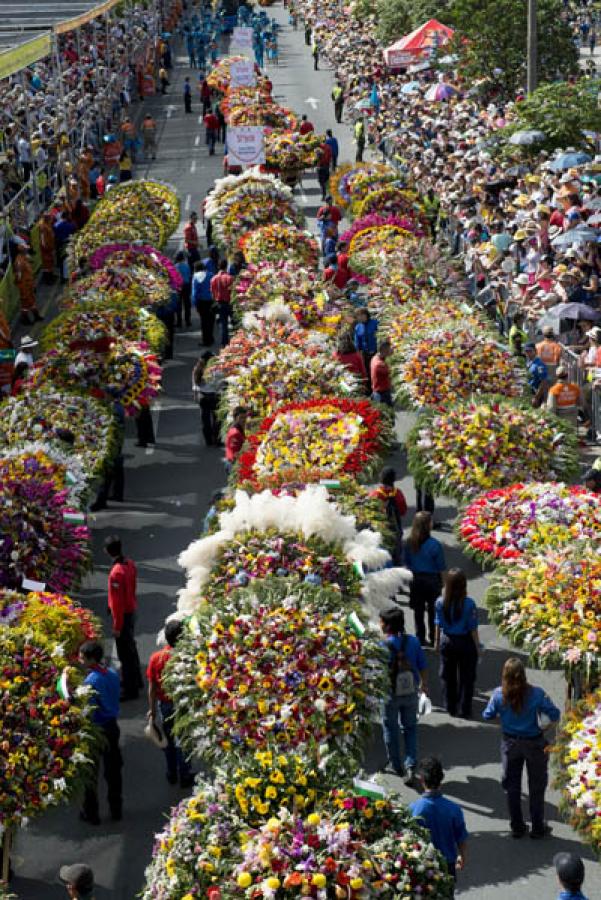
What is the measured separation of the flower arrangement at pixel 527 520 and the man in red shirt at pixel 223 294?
11317 mm

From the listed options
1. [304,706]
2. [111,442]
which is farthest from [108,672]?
[111,442]

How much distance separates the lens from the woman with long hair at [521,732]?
11.4 meters

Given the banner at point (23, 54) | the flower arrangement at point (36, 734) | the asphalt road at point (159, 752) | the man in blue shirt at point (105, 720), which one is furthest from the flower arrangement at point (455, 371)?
the banner at point (23, 54)

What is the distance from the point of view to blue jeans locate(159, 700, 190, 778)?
12.5 m

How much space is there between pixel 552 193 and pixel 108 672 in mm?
16483

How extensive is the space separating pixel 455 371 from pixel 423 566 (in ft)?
11.3

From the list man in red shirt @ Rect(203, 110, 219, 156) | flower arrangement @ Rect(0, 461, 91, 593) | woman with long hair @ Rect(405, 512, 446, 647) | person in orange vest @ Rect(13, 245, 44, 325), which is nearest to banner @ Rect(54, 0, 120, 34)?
man in red shirt @ Rect(203, 110, 219, 156)

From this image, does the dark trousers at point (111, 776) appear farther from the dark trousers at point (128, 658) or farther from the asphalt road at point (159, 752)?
the dark trousers at point (128, 658)

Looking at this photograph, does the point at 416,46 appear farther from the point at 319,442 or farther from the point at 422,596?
→ the point at 422,596

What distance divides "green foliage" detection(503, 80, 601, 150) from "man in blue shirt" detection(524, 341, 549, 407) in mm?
10453

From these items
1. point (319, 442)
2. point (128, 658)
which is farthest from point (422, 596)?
point (128, 658)

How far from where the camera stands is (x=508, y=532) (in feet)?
45.4

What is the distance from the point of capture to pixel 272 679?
11.4 metres

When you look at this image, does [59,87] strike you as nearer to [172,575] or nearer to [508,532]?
[172,575]
